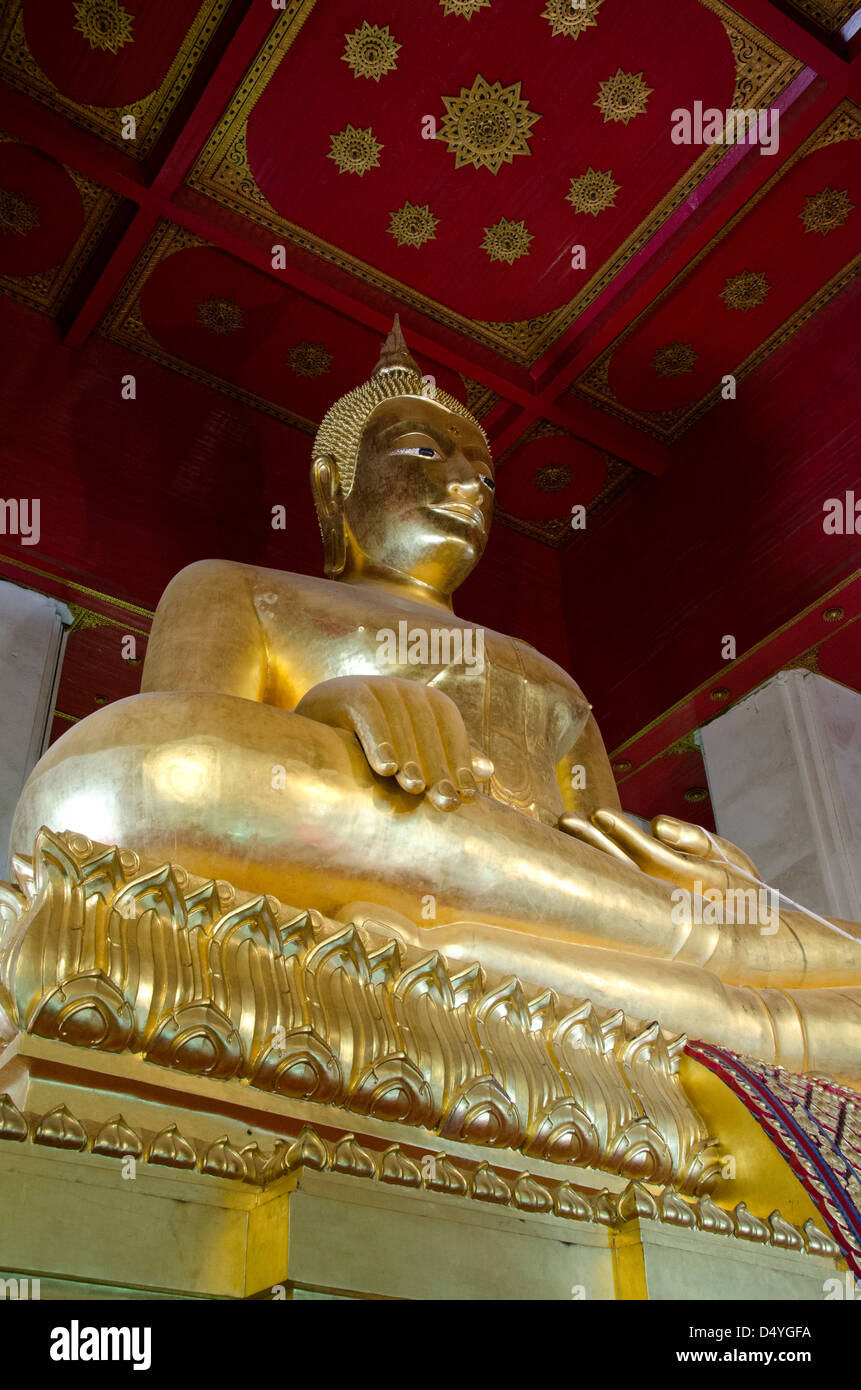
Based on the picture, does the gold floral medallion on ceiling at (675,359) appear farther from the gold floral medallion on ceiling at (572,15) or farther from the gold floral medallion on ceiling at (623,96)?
the gold floral medallion on ceiling at (572,15)

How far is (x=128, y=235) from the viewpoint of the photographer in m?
3.85

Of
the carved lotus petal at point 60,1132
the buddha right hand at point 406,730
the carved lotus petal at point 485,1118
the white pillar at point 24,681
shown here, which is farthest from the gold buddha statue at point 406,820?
the white pillar at point 24,681


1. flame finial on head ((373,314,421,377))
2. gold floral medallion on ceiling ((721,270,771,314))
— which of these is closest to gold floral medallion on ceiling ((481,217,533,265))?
flame finial on head ((373,314,421,377))

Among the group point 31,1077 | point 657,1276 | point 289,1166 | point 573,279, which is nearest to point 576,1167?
point 657,1276

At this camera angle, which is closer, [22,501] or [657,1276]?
[657,1276]

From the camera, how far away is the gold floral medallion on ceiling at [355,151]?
12.1 ft

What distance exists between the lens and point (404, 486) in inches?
125

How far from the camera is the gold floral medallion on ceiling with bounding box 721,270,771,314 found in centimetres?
408

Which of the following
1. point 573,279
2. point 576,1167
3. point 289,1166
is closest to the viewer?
point 289,1166

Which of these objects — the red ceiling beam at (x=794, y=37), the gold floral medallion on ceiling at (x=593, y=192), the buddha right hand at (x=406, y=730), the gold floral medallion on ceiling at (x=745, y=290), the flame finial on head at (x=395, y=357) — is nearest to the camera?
the buddha right hand at (x=406, y=730)

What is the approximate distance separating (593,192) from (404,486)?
4.47 ft

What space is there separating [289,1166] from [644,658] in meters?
3.60

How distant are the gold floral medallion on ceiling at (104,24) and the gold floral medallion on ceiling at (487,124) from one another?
91cm

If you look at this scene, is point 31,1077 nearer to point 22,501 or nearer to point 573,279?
point 22,501
